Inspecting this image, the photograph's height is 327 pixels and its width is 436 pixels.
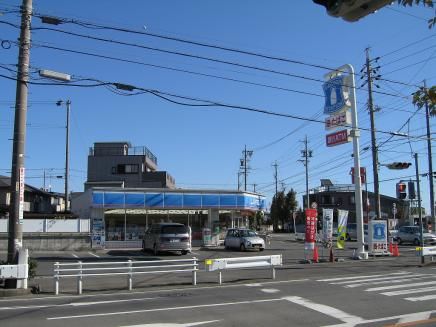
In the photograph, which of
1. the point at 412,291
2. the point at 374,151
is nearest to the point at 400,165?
the point at 374,151

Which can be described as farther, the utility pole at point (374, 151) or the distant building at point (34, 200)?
the distant building at point (34, 200)

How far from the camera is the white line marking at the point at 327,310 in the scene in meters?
10.0

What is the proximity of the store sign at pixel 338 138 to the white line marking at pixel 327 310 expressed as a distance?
16880 millimetres

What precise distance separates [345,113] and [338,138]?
1408 millimetres

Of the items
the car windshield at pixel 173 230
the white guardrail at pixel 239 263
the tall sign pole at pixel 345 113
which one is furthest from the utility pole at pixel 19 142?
the tall sign pole at pixel 345 113

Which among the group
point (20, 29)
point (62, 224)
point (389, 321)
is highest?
point (20, 29)

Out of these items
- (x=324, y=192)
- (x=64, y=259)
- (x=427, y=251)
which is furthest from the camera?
(x=324, y=192)

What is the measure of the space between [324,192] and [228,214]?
193ft

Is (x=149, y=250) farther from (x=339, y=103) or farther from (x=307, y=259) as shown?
(x=339, y=103)

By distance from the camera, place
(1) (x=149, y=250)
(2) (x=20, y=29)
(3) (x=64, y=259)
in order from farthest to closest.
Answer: (1) (x=149, y=250) < (3) (x=64, y=259) < (2) (x=20, y=29)

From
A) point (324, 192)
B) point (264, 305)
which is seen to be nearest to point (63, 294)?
point (264, 305)

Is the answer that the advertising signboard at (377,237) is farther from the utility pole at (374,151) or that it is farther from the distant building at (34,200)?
the distant building at (34,200)

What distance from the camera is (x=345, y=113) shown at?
28.7 meters

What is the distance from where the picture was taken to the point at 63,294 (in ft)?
47.2
